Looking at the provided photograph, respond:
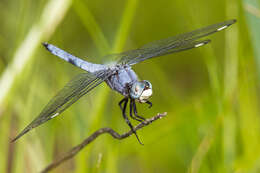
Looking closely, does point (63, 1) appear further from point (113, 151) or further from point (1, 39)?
point (113, 151)

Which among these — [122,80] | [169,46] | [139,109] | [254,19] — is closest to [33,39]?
[122,80]

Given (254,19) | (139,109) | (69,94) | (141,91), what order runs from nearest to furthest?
(69,94), (141,91), (254,19), (139,109)

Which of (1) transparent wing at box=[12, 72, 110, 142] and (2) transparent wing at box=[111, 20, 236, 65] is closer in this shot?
(1) transparent wing at box=[12, 72, 110, 142]

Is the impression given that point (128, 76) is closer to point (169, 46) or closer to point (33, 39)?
point (169, 46)

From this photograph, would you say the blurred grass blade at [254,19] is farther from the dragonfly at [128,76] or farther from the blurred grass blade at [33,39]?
the blurred grass blade at [33,39]

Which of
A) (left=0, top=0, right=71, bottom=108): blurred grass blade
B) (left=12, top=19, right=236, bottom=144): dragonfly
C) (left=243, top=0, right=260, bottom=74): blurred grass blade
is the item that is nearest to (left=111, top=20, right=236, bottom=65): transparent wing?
(left=12, top=19, right=236, bottom=144): dragonfly

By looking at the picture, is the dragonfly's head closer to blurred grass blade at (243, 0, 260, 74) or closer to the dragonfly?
the dragonfly
